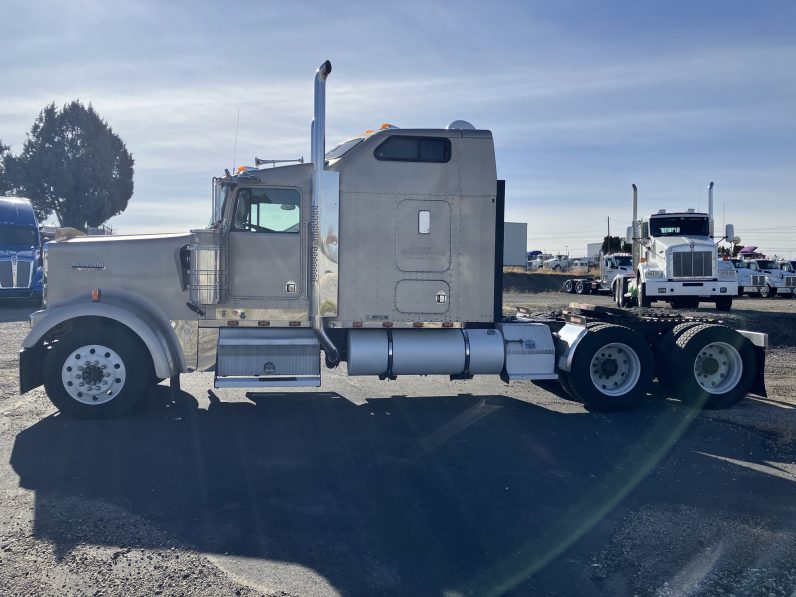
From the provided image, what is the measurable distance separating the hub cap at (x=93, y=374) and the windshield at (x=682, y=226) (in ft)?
59.7

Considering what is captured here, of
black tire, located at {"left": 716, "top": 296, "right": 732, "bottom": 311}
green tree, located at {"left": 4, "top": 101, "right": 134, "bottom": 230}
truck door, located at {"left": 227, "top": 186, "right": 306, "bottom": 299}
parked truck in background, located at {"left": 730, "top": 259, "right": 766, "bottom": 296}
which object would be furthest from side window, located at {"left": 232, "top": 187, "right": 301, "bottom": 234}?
green tree, located at {"left": 4, "top": 101, "right": 134, "bottom": 230}

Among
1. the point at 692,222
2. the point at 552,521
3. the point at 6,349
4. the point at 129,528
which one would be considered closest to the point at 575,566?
the point at 552,521

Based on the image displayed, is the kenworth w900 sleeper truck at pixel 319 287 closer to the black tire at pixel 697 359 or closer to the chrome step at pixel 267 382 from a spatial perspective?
the chrome step at pixel 267 382

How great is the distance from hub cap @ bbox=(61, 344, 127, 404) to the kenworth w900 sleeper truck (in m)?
0.02

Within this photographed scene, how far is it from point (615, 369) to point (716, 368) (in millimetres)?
1459

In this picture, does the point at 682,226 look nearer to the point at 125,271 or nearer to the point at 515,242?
the point at 125,271

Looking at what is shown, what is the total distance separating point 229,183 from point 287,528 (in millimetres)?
4858

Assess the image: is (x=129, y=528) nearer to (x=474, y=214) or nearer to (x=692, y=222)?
(x=474, y=214)

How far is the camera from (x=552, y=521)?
17.2 ft

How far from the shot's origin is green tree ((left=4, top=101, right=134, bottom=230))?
47.2m

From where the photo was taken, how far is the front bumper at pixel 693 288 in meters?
21.3

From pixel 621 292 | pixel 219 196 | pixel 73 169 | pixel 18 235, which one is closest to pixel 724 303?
pixel 621 292

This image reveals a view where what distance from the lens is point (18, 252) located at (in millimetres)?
22797

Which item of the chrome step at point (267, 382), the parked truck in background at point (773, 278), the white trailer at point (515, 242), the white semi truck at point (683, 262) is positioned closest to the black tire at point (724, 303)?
the white semi truck at point (683, 262)
